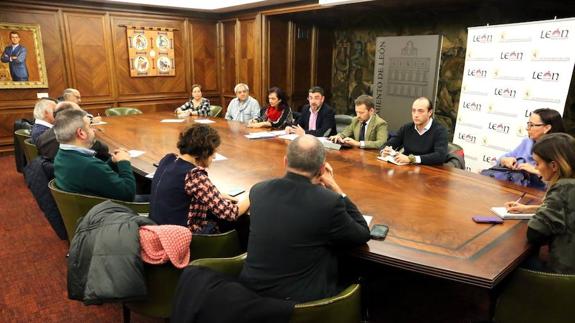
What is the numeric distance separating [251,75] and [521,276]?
20.9 feet

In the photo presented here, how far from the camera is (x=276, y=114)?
4828mm

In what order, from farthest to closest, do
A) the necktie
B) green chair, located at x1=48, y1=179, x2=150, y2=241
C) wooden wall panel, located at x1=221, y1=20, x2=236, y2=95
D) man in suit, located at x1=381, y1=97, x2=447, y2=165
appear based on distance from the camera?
wooden wall panel, located at x1=221, y1=20, x2=236, y2=95 < the necktie < man in suit, located at x1=381, y1=97, x2=447, y2=165 < green chair, located at x1=48, y1=179, x2=150, y2=241

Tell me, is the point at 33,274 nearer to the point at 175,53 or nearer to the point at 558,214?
the point at 558,214

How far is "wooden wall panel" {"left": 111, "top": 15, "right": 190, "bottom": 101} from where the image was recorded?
6.86 m

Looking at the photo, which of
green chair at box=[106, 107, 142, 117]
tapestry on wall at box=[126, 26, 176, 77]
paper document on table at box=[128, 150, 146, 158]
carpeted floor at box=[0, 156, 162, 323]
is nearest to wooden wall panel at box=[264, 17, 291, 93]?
tapestry on wall at box=[126, 26, 176, 77]

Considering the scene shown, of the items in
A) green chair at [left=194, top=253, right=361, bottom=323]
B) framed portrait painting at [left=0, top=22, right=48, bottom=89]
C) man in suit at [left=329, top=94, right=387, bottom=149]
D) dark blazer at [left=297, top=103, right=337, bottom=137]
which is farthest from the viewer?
framed portrait painting at [left=0, top=22, right=48, bottom=89]

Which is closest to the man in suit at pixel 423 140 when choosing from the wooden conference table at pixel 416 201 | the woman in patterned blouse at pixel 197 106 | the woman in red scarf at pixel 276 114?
the wooden conference table at pixel 416 201

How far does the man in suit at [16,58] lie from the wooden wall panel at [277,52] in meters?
3.92

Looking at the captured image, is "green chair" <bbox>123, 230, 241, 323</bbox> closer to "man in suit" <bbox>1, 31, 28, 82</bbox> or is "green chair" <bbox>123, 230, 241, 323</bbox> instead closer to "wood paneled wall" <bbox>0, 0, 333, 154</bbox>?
"wood paneled wall" <bbox>0, 0, 333, 154</bbox>

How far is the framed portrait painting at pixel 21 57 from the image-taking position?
5.84 metres

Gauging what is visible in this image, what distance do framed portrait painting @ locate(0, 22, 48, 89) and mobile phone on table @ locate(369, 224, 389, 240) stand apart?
6481 mm

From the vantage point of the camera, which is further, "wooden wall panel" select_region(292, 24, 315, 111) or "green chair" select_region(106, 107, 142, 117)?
"wooden wall panel" select_region(292, 24, 315, 111)

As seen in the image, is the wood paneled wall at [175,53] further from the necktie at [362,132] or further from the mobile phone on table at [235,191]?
the mobile phone on table at [235,191]

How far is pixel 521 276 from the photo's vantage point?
154 centimetres
